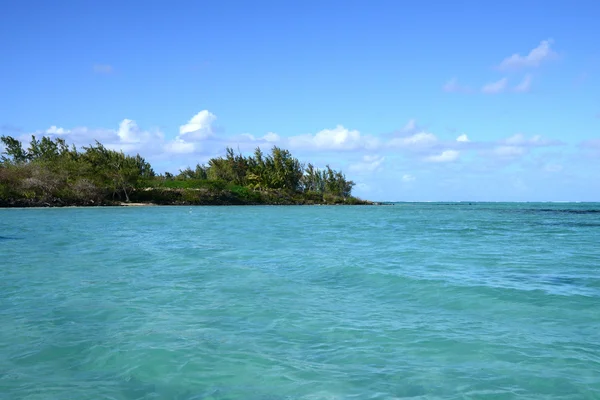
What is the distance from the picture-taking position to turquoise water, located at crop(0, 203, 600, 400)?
4.96 meters

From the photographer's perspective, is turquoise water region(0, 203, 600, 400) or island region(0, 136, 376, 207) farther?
island region(0, 136, 376, 207)

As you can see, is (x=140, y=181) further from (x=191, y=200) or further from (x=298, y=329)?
(x=298, y=329)

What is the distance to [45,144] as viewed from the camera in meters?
84.0

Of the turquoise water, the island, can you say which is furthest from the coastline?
the turquoise water

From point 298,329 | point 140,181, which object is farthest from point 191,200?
point 298,329

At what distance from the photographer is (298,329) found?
6988mm

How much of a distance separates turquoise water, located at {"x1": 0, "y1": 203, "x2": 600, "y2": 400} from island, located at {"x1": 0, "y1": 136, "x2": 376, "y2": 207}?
180 feet

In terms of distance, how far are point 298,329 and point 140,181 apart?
74.4m

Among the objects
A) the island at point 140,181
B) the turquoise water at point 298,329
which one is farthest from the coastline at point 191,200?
the turquoise water at point 298,329

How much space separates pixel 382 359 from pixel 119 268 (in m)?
9.30

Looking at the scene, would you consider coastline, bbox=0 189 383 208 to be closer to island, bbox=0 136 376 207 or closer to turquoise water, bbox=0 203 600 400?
island, bbox=0 136 376 207

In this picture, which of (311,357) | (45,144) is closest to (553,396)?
(311,357)

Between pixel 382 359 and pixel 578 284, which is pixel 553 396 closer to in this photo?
pixel 382 359

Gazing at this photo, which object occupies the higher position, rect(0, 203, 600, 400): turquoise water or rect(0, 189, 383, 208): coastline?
rect(0, 189, 383, 208): coastline
